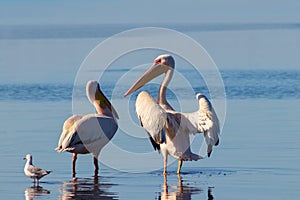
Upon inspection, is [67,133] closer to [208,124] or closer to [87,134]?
[87,134]

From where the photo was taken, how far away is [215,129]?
11.0 meters

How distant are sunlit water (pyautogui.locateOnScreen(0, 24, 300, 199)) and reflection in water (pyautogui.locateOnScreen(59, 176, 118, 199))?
0.01 metres

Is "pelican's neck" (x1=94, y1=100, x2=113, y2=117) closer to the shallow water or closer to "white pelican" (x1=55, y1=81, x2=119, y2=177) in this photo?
"white pelican" (x1=55, y1=81, x2=119, y2=177)

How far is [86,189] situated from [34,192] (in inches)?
23.3

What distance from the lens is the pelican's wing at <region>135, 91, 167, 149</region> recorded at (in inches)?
444

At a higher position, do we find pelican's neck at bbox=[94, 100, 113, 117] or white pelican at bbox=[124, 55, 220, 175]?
pelican's neck at bbox=[94, 100, 113, 117]

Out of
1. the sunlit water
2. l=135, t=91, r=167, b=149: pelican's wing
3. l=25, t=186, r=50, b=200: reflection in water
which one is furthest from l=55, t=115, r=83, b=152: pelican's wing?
l=25, t=186, r=50, b=200: reflection in water

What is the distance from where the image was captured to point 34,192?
10.3 metres

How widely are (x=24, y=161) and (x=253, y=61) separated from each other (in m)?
19.2

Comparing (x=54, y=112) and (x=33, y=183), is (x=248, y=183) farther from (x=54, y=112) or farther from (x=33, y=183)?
(x=54, y=112)

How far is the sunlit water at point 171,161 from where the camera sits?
10297mm

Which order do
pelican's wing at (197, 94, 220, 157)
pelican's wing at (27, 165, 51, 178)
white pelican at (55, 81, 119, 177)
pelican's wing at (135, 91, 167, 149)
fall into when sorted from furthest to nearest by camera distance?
white pelican at (55, 81, 119, 177), pelican's wing at (135, 91, 167, 149), pelican's wing at (197, 94, 220, 157), pelican's wing at (27, 165, 51, 178)

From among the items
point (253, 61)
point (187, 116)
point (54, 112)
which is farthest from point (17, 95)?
point (253, 61)

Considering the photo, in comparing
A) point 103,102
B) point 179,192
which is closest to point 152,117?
point 179,192
